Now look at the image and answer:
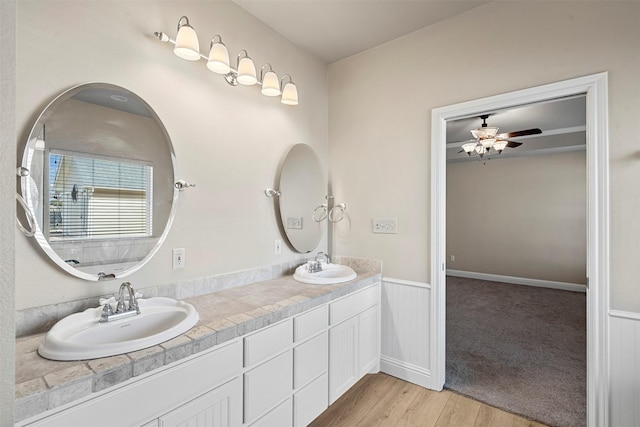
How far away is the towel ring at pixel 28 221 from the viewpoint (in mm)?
1172

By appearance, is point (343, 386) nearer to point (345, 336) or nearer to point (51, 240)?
point (345, 336)

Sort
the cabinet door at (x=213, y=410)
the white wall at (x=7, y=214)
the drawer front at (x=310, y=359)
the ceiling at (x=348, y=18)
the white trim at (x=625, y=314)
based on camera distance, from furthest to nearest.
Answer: the ceiling at (x=348, y=18) → the drawer front at (x=310, y=359) → the white trim at (x=625, y=314) → the cabinet door at (x=213, y=410) → the white wall at (x=7, y=214)

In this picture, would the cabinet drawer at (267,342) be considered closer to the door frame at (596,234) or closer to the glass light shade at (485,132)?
the door frame at (596,234)

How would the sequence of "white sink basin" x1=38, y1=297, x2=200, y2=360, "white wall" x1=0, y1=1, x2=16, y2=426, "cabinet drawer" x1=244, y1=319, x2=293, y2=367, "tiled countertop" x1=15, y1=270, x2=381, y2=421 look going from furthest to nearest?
"cabinet drawer" x1=244, y1=319, x2=293, y2=367 < "white sink basin" x1=38, y1=297, x2=200, y2=360 < "tiled countertop" x1=15, y1=270, x2=381, y2=421 < "white wall" x1=0, y1=1, x2=16, y2=426

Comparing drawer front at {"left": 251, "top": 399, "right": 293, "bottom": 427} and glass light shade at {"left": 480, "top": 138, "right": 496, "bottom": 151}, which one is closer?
drawer front at {"left": 251, "top": 399, "right": 293, "bottom": 427}

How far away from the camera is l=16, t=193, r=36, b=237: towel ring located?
1.17 meters

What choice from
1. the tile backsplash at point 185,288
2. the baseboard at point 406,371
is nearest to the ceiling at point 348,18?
the tile backsplash at point 185,288

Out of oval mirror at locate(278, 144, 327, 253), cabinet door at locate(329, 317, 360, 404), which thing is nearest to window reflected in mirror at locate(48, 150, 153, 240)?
oval mirror at locate(278, 144, 327, 253)

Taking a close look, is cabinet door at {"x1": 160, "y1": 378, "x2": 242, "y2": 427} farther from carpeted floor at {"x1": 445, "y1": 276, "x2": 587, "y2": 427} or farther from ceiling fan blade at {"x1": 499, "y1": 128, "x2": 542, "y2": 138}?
ceiling fan blade at {"x1": 499, "y1": 128, "x2": 542, "y2": 138}

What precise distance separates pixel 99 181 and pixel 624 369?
2.88 m

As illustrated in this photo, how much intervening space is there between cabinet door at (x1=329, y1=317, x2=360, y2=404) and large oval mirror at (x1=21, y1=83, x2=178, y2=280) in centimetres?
125

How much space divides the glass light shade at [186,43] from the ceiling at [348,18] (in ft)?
2.09

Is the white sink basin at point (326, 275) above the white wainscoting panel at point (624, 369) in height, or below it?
above

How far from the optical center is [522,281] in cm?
563
